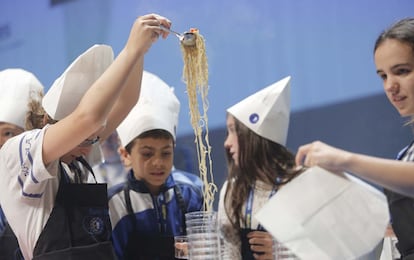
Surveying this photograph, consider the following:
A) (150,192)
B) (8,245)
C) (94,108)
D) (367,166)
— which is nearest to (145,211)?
(150,192)

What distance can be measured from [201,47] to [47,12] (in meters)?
2.06

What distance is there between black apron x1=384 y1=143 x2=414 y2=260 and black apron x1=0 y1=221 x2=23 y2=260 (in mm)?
1110

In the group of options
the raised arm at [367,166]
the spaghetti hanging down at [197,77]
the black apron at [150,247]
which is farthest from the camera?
the black apron at [150,247]

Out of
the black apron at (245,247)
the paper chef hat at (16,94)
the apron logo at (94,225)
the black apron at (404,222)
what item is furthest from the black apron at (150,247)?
the black apron at (404,222)

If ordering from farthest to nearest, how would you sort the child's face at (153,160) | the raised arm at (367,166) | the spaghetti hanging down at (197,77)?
the child's face at (153,160) < the spaghetti hanging down at (197,77) < the raised arm at (367,166)

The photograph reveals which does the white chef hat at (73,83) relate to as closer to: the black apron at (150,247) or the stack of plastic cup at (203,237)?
the stack of plastic cup at (203,237)

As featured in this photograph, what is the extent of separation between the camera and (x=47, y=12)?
11.6 ft

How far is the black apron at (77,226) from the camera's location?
5.01 feet

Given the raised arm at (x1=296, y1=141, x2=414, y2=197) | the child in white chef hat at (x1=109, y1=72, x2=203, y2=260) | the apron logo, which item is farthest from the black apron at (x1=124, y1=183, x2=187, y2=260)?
the raised arm at (x1=296, y1=141, x2=414, y2=197)

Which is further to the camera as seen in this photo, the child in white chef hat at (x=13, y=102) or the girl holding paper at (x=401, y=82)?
the child in white chef hat at (x=13, y=102)

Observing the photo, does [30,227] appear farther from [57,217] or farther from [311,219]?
[311,219]

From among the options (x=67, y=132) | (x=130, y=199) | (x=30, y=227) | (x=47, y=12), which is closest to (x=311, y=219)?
(x=67, y=132)

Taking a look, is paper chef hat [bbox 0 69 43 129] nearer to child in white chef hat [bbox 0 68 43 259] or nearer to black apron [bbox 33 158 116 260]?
child in white chef hat [bbox 0 68 43 259]

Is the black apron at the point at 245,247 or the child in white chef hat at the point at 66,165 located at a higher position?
the child in white chef hat at the point at 66,165
